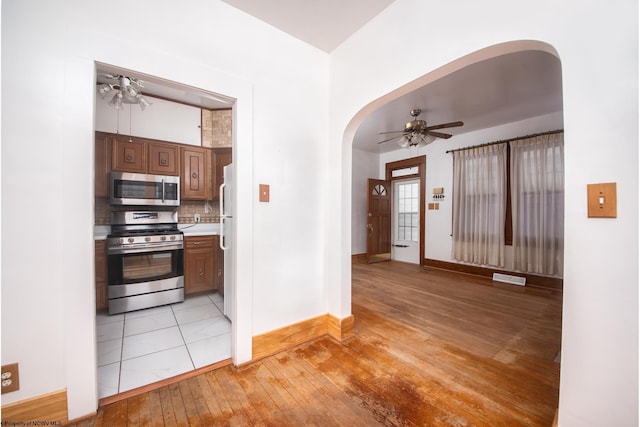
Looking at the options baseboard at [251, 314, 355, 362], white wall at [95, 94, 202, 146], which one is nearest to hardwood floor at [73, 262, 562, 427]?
baseboard at [251, 314, 355, 362]

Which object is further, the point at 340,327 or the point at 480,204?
the point at 480,204

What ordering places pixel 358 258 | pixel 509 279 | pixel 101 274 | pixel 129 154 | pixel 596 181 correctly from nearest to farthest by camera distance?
pixel 596 181, pixel 101 274, pixel 129 154, pixel 509 279, pixel 358 258

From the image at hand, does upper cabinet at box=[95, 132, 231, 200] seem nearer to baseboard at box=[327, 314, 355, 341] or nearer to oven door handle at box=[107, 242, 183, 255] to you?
oven door handle at box=[107, 242, 183, 255]

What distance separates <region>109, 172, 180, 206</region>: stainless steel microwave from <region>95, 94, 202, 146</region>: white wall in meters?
0.73

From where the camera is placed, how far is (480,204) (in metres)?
4.65

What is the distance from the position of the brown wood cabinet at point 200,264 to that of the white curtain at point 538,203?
501cm

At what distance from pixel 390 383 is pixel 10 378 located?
2.13m

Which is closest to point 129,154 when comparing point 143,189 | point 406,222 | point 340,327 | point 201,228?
point 143,189

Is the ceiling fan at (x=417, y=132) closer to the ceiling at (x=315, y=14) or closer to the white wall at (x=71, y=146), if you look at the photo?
the ceiling at (x=315, y=14)

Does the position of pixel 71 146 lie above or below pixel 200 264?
above

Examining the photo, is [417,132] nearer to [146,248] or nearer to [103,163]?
[146,248]

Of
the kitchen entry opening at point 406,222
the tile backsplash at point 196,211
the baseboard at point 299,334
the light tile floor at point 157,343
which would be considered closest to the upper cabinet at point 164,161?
the tile backsplash at point 196,211

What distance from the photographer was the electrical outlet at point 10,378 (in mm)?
1226

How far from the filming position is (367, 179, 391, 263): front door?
5.93 metres
